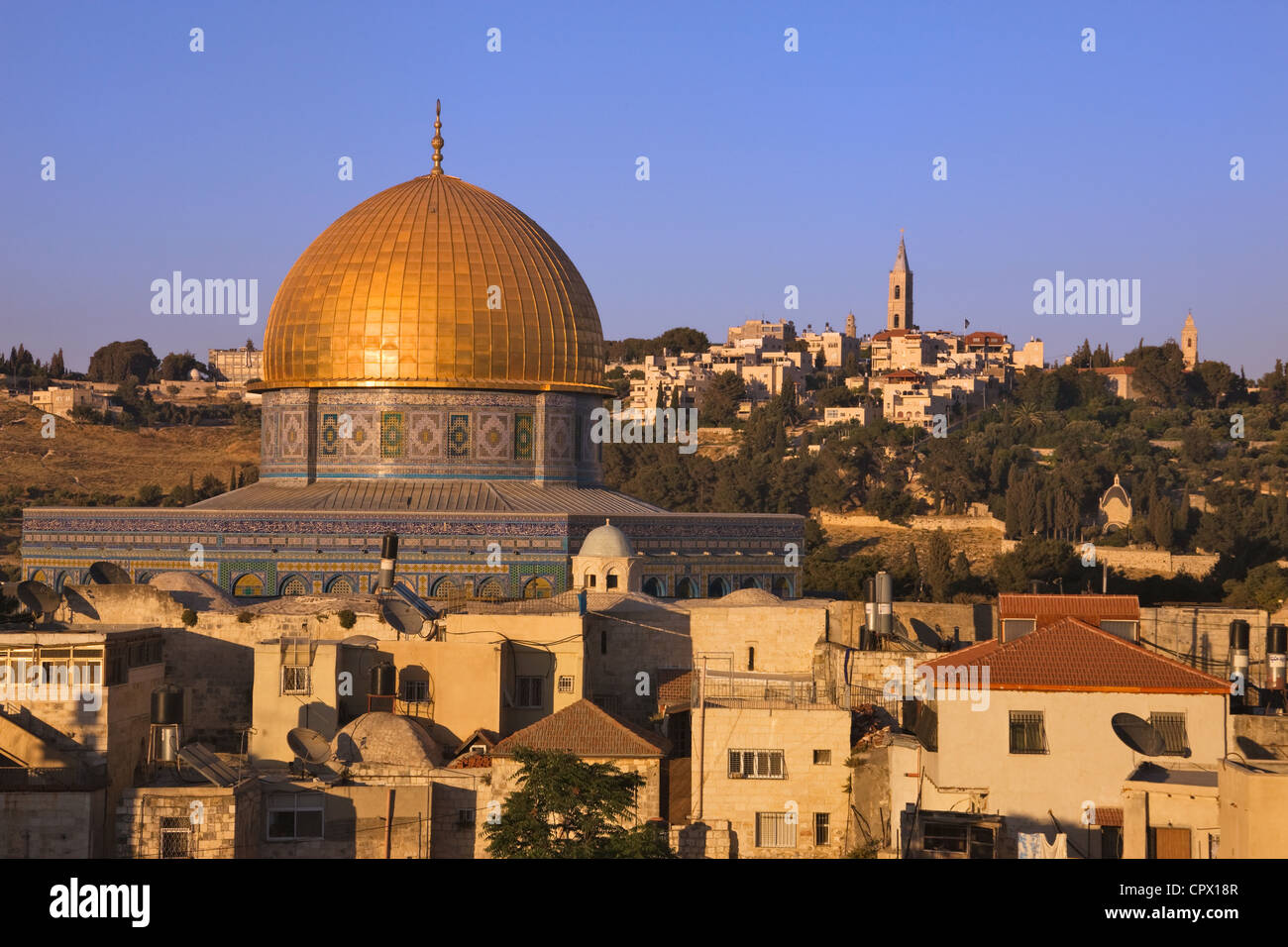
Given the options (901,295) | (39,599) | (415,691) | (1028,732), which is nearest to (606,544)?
(415,691)

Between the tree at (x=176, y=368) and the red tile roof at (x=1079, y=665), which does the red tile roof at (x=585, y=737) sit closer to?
the red tile roof at (x=1079, y=665)

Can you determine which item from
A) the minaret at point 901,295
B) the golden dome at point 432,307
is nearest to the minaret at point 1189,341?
the minaret at point 901,295

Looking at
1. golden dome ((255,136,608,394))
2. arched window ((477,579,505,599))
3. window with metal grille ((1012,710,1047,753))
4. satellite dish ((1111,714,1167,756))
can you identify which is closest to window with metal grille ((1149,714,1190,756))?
satellite dish ((1111,714,1167,756))

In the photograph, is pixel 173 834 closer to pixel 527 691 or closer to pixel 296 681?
pixel 296 681

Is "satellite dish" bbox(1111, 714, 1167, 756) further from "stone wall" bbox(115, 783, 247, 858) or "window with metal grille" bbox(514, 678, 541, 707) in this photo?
"window with metal grille" bbox(514, 678, 541, 707)
